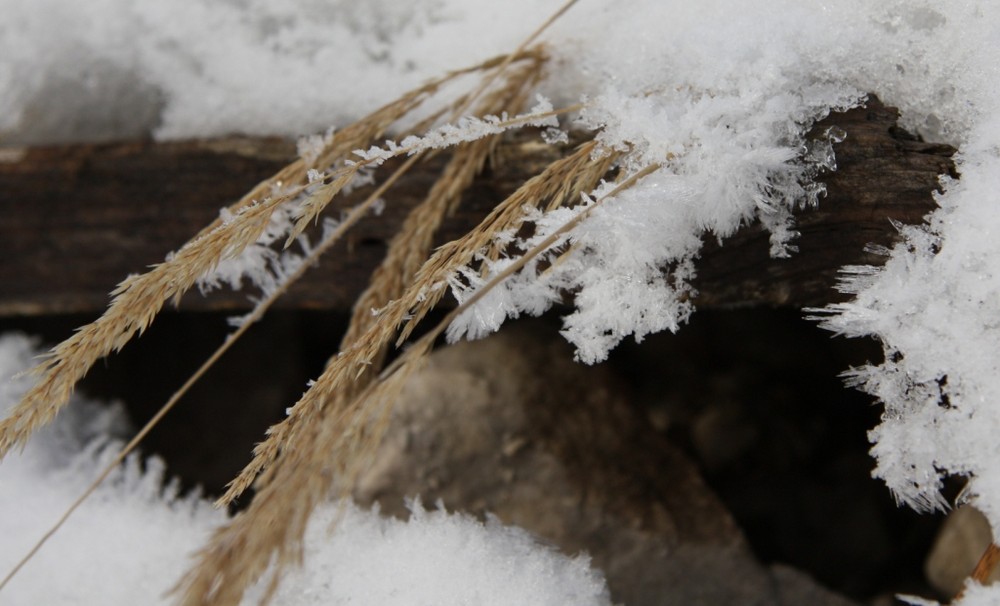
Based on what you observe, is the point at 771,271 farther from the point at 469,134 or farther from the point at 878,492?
the point at 878,492

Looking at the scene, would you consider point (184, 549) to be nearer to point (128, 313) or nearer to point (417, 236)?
point (128, 313)

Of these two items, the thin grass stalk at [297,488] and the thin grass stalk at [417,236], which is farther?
the thin grass stalk at [417,236]

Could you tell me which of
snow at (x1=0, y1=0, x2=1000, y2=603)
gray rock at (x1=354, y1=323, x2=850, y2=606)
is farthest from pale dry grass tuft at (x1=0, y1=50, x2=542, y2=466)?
gray rock at (x1=354, y1=323, x2=850, y2=606)

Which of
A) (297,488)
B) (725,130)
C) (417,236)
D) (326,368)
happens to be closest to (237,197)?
(417,236)

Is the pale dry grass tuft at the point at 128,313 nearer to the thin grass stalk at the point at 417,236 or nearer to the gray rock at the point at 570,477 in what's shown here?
the thin grass stalk at the point at 417,236

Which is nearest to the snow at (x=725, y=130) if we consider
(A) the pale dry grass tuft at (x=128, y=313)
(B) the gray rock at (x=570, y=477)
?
(A) the pale dry grass tuft at (x=128, y=313)
